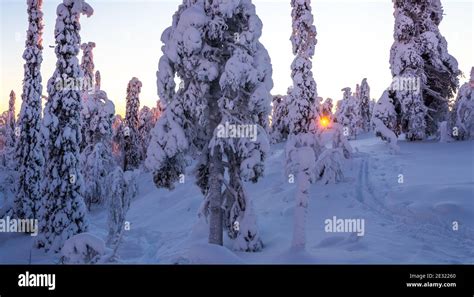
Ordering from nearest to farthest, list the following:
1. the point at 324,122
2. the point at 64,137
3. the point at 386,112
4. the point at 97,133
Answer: the point at 64,137, the point at 324,122, the point at 386,112, the point at 97,133

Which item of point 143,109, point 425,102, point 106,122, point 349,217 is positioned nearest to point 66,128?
point 106,122

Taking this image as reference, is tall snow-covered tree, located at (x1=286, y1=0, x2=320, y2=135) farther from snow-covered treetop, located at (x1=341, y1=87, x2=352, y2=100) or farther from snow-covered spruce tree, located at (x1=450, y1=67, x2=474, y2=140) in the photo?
snow-covered treetop, located at (x1=341, y1=87, x2=352, y2=100)

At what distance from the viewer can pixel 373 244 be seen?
1284 centimetres

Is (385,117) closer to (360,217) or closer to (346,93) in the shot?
(360,217)

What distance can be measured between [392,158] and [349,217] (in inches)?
397

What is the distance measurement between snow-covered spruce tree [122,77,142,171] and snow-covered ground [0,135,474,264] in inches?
595

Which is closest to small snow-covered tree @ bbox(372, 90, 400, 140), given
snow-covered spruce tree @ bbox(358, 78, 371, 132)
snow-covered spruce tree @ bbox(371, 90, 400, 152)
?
snow-covered spruce tree @ bbox(371, 90, 400, 152)

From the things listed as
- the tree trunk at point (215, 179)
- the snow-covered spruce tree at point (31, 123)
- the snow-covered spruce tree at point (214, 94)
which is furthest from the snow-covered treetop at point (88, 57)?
the tree trunk at point (215, 179)

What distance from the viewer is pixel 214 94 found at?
44.1ft

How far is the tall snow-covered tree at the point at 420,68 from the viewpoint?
26.7 m

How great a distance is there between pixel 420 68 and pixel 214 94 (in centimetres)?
1891

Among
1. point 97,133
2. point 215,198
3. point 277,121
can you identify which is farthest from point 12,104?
point 215,198

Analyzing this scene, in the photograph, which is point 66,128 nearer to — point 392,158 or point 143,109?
point 392,158

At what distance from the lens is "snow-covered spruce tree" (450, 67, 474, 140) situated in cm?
2645
